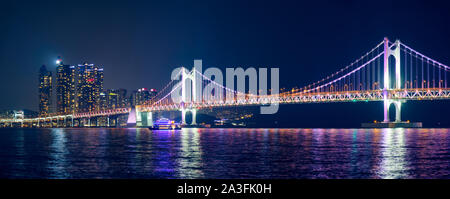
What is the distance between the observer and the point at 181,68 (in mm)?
103375

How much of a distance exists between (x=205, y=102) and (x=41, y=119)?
230 feet

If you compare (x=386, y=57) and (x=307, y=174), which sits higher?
(x=386, y=57)

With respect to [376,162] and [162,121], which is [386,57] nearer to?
[162,121]

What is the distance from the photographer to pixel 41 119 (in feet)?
478

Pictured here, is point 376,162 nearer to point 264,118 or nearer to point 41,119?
point 264,118

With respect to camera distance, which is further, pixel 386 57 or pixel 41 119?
pixel 41 119

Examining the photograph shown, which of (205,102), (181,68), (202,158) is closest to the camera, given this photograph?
(202,158)
